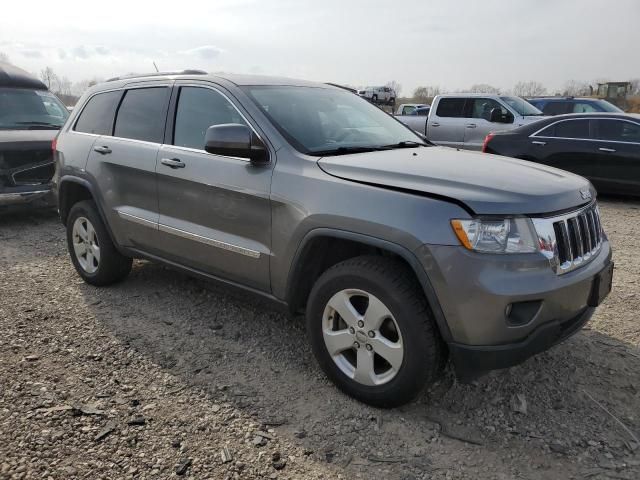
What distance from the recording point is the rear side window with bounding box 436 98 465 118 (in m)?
12.3

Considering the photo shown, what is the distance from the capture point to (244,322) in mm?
3984

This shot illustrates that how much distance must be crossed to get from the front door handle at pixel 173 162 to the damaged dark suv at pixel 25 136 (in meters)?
4.26

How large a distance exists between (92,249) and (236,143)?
2.24 m

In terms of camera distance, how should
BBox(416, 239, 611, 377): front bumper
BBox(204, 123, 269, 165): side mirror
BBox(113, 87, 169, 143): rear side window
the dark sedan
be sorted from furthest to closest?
the dark sedan → BBox(113, 87, 169, 143): rear side window → BBox(204, 123, 269, 165): side mirror → BBox(416, 239, 611, 377): front bumper

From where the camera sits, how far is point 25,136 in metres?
7.39

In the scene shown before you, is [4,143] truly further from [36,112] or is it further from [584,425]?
[584,425]

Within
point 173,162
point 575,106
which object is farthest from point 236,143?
point 575,106

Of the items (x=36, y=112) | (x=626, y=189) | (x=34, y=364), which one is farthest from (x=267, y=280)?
(x=626, y=189)

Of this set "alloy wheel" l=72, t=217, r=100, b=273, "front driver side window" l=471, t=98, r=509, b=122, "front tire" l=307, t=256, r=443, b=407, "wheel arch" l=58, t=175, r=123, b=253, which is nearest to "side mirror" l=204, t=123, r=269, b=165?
"front tire" l=307, t=256, r=443, b=407

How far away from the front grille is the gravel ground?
82 cm

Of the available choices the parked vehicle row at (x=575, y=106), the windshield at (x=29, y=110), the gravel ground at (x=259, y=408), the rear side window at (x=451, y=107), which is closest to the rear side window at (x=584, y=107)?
the parked vehicle row at (x=575, y=106)

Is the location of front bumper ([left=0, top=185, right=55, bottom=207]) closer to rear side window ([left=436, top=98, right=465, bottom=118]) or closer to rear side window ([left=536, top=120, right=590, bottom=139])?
rear side window ([left=536, top=120, right=590, bottom=139])

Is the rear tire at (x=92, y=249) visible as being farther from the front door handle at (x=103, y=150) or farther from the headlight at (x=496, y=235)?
the headlight at (x=496, y=235)

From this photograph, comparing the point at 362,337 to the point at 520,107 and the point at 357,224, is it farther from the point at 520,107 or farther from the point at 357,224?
the point at 520,107
